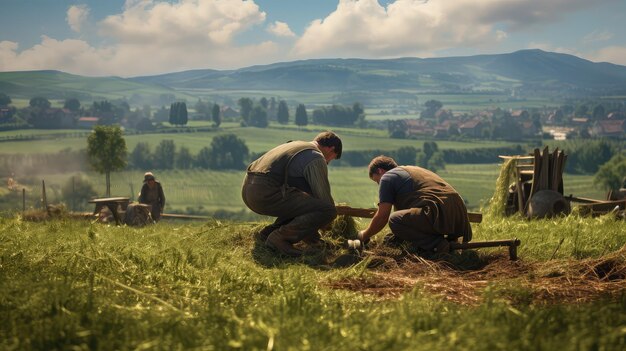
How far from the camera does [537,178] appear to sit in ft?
55.2

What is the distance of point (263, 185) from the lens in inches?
369

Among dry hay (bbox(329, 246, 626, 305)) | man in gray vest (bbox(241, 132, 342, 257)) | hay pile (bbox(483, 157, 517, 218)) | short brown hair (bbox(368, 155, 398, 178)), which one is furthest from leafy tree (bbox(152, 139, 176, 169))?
dry hay (bbox(329, 246, 626, 305))

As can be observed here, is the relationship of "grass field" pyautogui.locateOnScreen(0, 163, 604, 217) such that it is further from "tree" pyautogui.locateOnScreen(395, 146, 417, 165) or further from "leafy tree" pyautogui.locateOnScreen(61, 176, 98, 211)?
"tree" pyautogui.locateOnScreen(395, 146, 417, 165)

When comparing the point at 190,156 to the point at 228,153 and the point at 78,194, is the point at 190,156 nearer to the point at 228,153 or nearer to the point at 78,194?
the point at 228,153

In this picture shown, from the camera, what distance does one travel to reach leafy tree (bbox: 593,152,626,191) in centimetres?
10365

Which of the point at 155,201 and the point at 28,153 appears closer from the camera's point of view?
the point at 155,201

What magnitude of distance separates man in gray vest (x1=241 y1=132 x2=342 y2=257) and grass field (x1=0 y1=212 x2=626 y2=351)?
438 millimetres

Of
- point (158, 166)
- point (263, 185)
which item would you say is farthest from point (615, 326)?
point (158, 166)

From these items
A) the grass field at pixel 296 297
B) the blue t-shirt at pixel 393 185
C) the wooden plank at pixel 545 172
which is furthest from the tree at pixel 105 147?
the blue t-shirt at pixel 393 185

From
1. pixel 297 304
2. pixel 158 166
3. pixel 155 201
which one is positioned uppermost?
pixel 297 304

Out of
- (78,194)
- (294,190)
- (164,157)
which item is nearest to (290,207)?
(294,190)

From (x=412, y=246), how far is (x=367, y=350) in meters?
4.79

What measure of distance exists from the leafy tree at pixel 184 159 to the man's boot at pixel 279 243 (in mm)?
141681

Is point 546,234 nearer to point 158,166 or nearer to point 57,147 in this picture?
point 158,166
